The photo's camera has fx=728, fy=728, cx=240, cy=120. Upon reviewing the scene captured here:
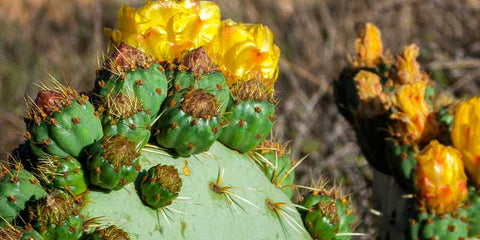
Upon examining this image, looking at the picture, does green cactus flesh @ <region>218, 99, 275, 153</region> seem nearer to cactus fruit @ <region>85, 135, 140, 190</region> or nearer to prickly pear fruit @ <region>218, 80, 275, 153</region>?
prickly pear fruit @ <region>218, 80, 275, 153</region>

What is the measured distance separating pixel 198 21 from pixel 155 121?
1.24 ft

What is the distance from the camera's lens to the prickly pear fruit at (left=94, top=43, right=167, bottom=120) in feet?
5.60

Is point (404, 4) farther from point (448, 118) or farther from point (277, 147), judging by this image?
point (277, 147)

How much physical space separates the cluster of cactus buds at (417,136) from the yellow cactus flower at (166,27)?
0.94 metres

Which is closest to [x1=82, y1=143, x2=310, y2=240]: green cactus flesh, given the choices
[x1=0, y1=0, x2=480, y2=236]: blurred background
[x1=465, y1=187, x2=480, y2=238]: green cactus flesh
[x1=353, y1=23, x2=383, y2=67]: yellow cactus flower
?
[x1=465, y1=187, x2=480, y2=238]: green cactus flesh

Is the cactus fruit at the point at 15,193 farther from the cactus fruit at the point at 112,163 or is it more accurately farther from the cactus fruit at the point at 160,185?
the cactus fruit at the point at 160,185

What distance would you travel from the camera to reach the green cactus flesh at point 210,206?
1.60 m

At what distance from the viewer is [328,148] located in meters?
5.08

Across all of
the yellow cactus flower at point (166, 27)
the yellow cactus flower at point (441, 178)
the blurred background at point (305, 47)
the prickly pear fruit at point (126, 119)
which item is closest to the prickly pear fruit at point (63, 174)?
the prickly pear fruit at point (126, 119)

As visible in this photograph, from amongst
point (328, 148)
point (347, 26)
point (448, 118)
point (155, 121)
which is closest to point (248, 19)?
point (347, 26)

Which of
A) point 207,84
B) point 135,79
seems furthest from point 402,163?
point 135,79

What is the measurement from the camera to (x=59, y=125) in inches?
62.2

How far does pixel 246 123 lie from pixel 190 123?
0.76 feet

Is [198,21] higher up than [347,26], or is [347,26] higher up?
[198,21]
